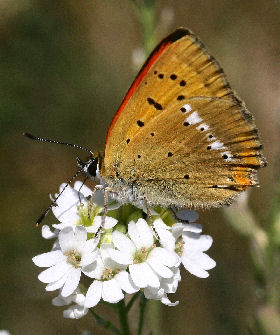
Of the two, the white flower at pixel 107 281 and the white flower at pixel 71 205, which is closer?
the white flower at pixel 107 281

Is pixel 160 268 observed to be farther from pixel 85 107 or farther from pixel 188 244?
pixel 85 107

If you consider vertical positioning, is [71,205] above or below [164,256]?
above

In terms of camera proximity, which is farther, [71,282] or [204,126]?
[204,126]

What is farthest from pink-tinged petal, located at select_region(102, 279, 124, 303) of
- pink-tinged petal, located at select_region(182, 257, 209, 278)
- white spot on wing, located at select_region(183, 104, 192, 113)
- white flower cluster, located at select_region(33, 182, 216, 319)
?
white spot on wing, located at select_region(183, 104, 192, 113)

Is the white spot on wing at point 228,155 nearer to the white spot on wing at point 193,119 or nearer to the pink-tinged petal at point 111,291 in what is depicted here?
the white spot on wing at point 193,119

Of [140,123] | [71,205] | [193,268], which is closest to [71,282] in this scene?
[71,205]

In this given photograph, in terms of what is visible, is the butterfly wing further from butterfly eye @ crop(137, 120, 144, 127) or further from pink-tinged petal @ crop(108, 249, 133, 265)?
pink-tinged petal @ crop(108, 249, 133, 265)

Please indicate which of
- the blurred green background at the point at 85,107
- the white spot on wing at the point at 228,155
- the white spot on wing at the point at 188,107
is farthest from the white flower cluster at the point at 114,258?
the blurred green background at the point at 85,107
